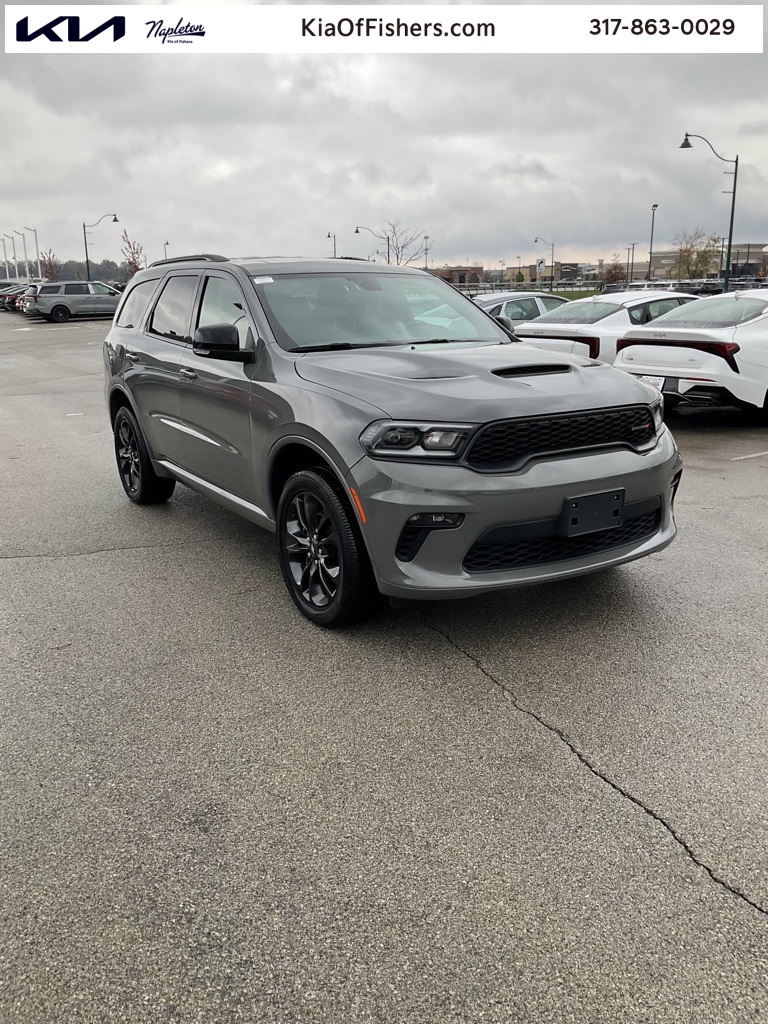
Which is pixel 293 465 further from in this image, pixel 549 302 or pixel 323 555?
pixel 549 302

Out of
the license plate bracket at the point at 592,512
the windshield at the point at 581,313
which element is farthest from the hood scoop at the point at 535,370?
the windshield at the point at 581,313

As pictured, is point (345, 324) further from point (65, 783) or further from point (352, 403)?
point (65, 783)

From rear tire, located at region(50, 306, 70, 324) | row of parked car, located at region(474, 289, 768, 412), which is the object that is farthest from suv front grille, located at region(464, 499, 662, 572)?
rear tire, located at region(50, 306, 70, 324)

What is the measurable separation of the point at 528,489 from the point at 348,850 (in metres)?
1.72

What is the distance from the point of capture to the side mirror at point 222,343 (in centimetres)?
456

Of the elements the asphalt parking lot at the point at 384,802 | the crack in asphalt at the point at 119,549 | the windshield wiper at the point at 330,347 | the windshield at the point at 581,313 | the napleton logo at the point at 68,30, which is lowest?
the crack in asphalt at the point at 119,549

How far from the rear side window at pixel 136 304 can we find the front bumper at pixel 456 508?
11.0 feet

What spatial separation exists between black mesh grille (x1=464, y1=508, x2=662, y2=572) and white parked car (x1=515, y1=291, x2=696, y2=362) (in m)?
6.35

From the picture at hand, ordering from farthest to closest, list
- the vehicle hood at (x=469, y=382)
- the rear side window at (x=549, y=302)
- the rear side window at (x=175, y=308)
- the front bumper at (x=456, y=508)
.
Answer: the rear side window at (x=549, y=302) → the rear side window at (x=175, y=308) → the vehicle hood at (x=469, y=382) → the front bumper at (x=456, y=508)

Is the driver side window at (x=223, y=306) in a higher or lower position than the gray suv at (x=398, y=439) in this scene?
Answer: higher

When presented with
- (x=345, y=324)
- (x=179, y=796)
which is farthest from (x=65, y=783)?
(x=345, y=324)

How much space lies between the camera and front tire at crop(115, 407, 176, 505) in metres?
6.49

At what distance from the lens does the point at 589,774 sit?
300 cm

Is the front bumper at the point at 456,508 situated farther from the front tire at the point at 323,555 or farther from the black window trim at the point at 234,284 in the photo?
the black window trim at the point at 234,284
